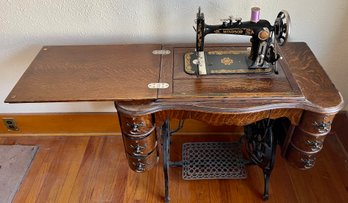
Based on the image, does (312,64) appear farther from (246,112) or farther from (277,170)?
(277,170)

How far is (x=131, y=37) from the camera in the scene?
1.48 meters

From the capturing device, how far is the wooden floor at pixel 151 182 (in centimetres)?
152

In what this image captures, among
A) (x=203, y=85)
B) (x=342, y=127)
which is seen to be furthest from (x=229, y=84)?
(x=342, y=127)

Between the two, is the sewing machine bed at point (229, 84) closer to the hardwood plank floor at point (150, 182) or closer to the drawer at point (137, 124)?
the drawer at point (137, 124)

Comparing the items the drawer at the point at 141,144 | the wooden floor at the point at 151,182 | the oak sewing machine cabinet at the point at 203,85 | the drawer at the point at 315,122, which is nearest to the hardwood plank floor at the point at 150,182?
the wooden floor at the point at 151,182

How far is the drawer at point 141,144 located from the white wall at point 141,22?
1.76 ft

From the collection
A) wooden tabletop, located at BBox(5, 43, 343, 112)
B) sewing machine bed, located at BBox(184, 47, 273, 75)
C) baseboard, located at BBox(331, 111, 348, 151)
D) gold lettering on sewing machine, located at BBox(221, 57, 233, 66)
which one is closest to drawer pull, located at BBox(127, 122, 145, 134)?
wooden tabletop, located at BBox(5, 43, 343, 112)

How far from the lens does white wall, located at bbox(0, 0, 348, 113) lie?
1.37 meters

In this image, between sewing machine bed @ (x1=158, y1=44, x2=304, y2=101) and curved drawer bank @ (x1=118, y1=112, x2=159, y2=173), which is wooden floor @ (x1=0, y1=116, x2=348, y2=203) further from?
sewing machine bed @ (x1=158, y1=44, x2=304, y2=101)

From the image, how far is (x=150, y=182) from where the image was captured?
5.26 feet

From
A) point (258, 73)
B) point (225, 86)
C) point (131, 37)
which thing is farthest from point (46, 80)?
point (258, 73)

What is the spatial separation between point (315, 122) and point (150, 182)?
2.98 ft

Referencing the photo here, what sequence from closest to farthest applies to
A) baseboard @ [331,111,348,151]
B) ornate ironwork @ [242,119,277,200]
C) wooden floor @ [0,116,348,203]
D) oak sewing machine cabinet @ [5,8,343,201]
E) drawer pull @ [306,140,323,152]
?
oak sewing machine cabinet @ [5,8,343,201]
drawer pull @ [306,140,323,152]
ornate ironwork @ [242,119,277,200]
wooden floor @ [0,116,348,203]
baseboard @ [331,111,348,151]

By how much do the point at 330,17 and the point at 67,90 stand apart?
1228 millimetres
